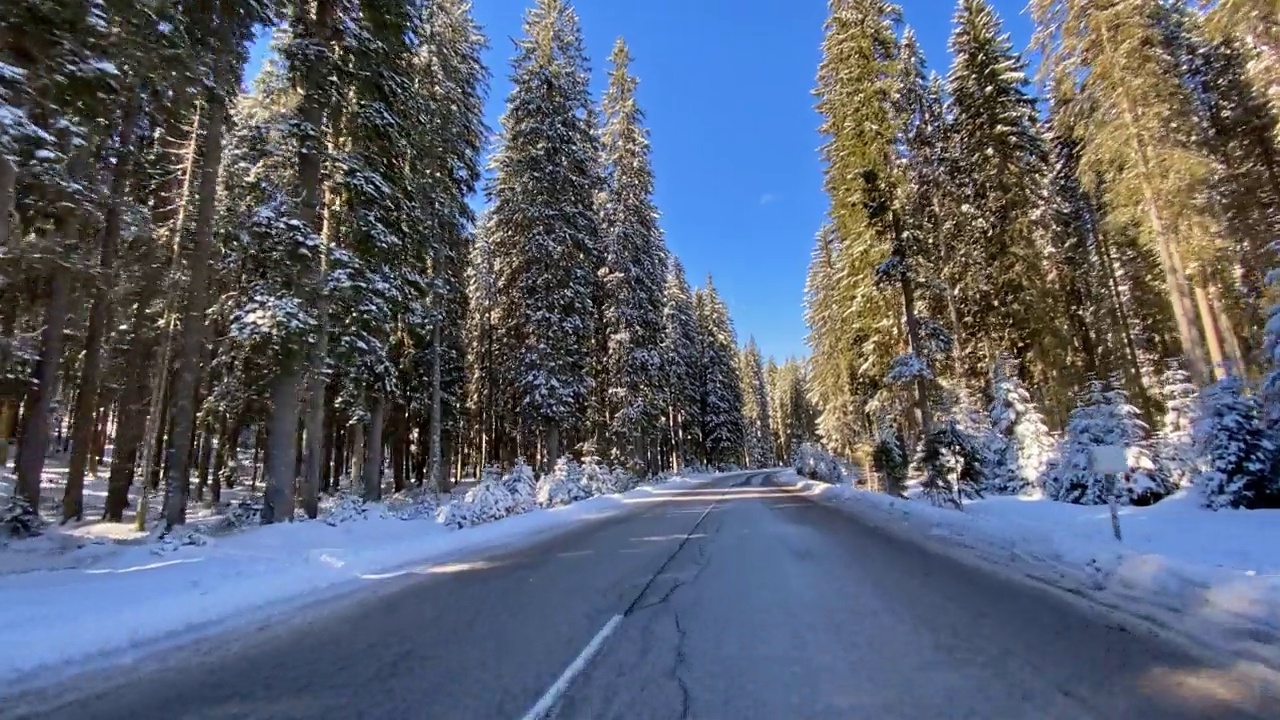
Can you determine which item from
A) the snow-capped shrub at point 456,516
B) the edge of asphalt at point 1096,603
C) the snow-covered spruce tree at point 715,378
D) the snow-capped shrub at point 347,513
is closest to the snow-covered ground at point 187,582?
the snow-capped shrub at point 347,513

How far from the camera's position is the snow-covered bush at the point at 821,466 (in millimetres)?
36781

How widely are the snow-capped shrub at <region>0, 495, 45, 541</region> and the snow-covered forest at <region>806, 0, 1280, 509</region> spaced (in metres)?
19.6

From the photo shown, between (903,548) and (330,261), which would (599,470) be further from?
(903,548)

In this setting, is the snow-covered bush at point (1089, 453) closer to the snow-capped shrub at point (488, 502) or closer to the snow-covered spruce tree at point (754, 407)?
the snow-capped shrub at point (488, 502)

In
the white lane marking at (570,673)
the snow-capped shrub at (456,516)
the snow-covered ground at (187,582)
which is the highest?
the snow-capped shrub at (456,516)

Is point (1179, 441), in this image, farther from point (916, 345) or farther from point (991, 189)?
point (991, 189)

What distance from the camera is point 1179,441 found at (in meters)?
13.6

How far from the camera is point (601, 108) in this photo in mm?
34906

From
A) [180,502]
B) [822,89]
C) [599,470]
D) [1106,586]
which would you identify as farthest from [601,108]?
[1106,586]

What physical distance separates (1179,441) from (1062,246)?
50.7 feet

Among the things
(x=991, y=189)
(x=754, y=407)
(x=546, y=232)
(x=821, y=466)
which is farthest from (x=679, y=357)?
(x=754, y=407)

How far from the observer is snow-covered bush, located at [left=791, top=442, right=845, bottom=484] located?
36781 mm

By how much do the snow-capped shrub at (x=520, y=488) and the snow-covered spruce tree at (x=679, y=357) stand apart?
17.5 meters

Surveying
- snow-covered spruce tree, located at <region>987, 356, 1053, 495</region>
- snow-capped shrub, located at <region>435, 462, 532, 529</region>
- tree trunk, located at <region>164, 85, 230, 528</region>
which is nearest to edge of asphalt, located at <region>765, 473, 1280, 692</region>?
snow-covered spruce tree, located at <region>987, 356, 1053, 495</region>
